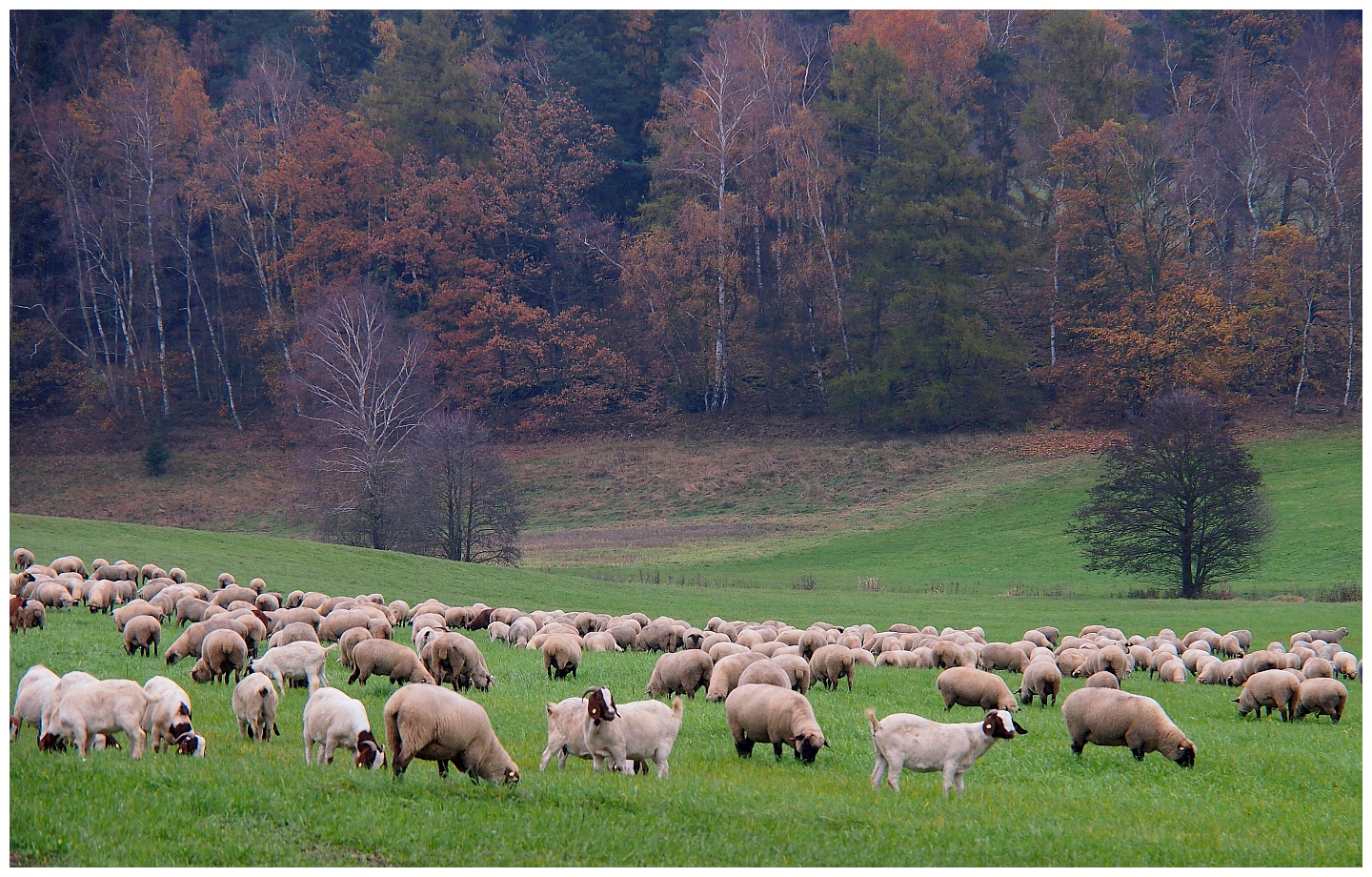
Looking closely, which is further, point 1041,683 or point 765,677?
point 1041,683

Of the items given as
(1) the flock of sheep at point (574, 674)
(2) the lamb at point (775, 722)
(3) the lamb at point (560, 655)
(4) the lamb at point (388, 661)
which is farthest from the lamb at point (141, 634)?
(2) the lamb at point (775, 722)

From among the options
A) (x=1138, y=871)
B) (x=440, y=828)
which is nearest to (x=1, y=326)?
(x=440, y=828)

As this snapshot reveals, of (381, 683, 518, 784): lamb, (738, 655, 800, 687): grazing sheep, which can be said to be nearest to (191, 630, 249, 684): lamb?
(381, 683, 518, 784): lamb

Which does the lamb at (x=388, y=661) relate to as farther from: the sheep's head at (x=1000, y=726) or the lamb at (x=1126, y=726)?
the lamb at (x=1126, y=726)

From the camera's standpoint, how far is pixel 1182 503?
148 feet

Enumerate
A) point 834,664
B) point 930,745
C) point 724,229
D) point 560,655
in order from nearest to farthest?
point 930,745 < point 560,655 < point 834,664 < point 724,229

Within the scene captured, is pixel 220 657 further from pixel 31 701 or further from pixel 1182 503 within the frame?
pixel 1182 503

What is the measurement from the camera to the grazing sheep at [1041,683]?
1888 centimetres

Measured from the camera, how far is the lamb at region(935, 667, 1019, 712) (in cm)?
1689

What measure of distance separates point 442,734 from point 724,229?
6784 cm

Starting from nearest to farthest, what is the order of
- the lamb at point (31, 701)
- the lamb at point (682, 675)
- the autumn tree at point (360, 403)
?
the lamb at point (31, 701), the lamb at point (682, 675), the autumn tree at point (360, 403)

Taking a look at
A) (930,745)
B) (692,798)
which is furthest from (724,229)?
(692,798)

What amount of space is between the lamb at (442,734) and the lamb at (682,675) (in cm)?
675

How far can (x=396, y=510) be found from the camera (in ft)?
166
